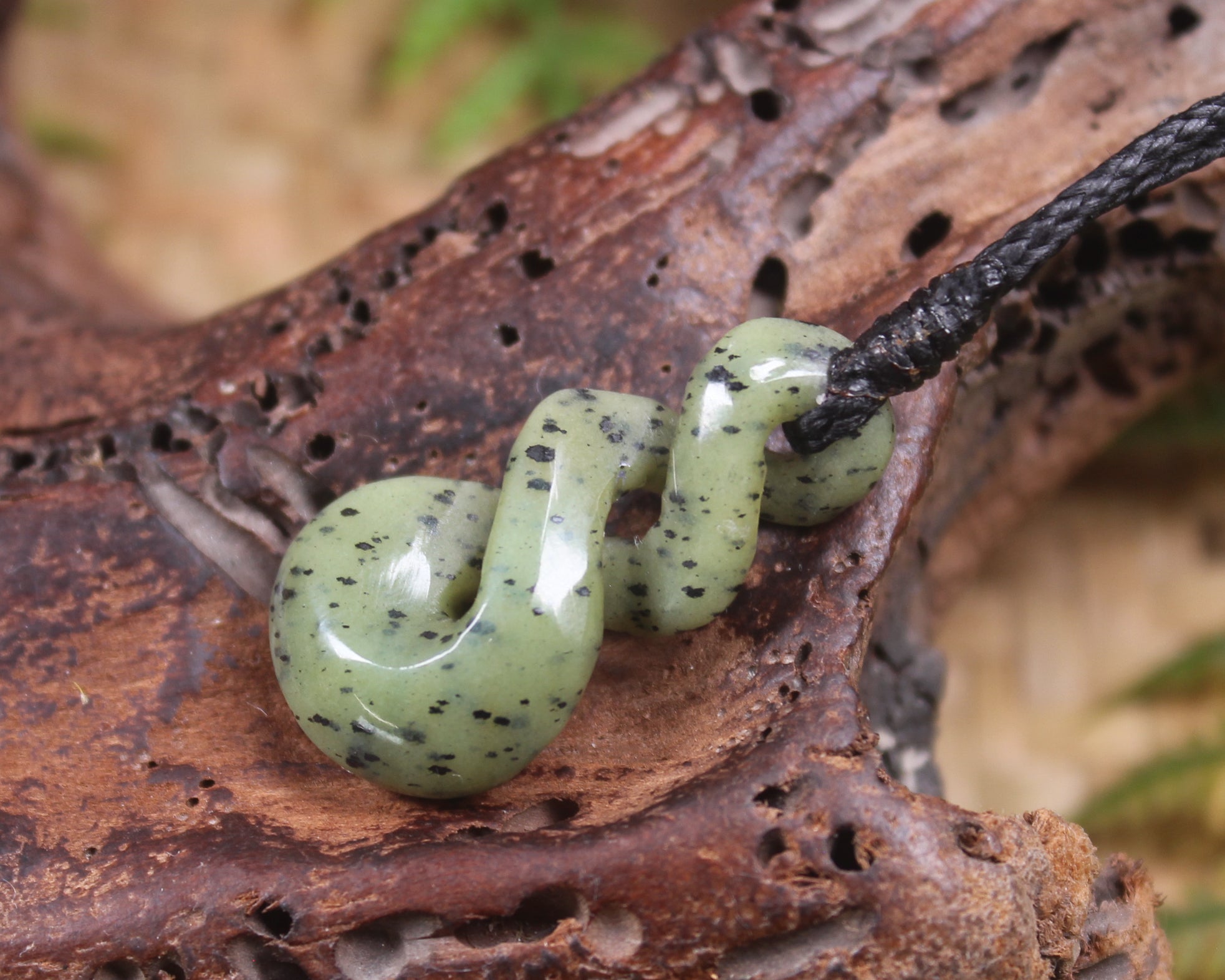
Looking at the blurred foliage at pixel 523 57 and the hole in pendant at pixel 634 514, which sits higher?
the blurred foliage at pixel 523 57

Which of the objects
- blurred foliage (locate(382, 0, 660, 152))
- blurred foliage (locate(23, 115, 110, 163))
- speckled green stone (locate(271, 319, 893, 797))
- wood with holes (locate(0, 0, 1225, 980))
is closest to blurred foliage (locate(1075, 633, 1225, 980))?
wood with holes (locate(0, 0, 1225, 980))

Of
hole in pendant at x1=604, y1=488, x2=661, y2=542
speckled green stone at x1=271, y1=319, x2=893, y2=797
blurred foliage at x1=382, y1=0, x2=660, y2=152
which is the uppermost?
blurred foliage at x1=382, y1=0, x2=660, y2=152

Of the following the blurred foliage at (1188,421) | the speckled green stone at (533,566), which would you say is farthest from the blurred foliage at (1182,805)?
the speckled green stone at (533,566)

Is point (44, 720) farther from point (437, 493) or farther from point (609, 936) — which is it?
point (609, 936)

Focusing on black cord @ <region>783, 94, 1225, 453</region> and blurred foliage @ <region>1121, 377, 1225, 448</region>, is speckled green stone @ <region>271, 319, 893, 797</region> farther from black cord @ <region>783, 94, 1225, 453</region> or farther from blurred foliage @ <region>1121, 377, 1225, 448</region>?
blurred foliage @ <region>1121, 377, 1225, 448</region>

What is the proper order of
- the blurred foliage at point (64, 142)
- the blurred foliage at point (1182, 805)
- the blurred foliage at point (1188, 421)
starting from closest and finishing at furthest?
the blurred foliage at point (1182, 805) → the blurred foliage at point (1188, 421) → the blurred foliage at point (64, 142)

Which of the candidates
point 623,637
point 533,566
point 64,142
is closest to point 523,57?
point 64,142

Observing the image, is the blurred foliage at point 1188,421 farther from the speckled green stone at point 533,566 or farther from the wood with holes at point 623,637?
the speckled green stone at point 533,566
